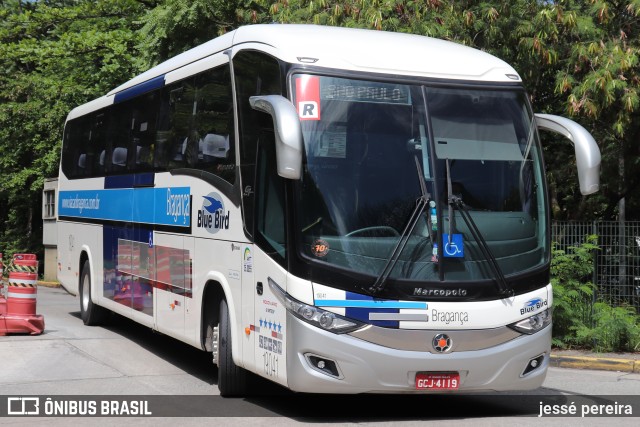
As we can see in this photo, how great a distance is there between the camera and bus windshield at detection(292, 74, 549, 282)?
28.5 ft

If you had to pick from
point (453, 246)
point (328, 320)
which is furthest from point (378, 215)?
point (328, 320)

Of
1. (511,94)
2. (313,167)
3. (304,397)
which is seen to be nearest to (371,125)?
(313,167)

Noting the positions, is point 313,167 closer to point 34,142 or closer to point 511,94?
point 511,94

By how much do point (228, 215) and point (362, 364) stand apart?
2560mm

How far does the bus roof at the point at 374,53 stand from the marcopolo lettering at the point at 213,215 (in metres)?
1.63

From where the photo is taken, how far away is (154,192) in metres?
13.1

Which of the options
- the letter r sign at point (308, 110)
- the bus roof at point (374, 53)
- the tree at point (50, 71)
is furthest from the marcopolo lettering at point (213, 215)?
the tree at point (50, 71)

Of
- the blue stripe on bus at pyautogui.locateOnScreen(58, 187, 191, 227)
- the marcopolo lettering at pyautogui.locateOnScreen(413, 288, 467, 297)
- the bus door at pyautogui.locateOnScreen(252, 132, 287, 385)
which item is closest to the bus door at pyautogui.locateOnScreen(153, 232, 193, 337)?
the blue stripe on bus at pyautogui.locateOnScreen(58, 187, 191, 227)

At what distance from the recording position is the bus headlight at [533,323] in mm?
9008

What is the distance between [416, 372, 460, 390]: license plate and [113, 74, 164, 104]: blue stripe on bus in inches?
242

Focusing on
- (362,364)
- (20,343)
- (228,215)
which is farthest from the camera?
(20,343)

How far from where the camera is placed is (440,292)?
343 inches

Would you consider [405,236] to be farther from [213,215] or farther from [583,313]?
[583,313]

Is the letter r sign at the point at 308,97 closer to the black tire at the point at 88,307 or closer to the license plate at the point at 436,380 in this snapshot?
the license plate at the point at 436,380
